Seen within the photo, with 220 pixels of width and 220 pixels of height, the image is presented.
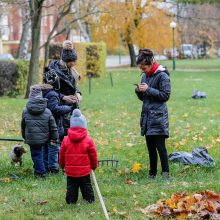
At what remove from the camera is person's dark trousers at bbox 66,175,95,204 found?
621 centimetres

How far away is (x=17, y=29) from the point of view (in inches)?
2677

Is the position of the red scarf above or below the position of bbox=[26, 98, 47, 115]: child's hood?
above

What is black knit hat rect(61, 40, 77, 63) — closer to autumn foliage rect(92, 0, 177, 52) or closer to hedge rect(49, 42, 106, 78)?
hedge rect(49, 42, 106, 78)

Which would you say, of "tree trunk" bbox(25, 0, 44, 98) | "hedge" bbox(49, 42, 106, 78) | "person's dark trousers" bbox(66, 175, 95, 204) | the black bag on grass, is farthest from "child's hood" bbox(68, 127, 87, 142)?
"hedge" bbox(49, 42, 106, 78)

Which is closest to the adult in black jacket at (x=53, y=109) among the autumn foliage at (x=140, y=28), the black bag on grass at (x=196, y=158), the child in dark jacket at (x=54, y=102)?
the child in dark jacket at (x=54, y=102)

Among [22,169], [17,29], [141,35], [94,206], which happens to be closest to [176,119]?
[22,169]

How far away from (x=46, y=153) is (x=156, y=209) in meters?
2.80

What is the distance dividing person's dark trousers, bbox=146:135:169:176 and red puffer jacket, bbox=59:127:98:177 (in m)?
1.52

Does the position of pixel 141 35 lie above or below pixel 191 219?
above

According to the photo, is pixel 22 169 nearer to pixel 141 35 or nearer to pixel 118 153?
pixel 118 153

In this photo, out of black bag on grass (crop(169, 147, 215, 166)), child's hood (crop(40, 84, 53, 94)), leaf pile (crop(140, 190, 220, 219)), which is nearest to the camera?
leaf pile (crop(140, 190, 220, 219))

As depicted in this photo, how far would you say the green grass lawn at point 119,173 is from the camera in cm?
610

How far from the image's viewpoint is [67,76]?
775cm

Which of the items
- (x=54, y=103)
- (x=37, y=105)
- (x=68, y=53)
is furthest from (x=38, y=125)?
(x=68, y=53)
